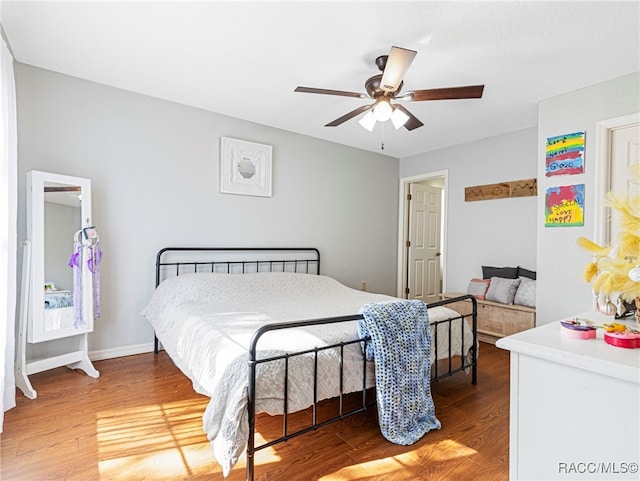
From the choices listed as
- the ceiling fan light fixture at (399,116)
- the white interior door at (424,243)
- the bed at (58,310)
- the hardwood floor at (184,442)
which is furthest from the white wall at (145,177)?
the ceiling fan light fixture at (399,116)

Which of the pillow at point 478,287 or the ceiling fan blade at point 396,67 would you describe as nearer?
the ceiling fan blade at point 396,67

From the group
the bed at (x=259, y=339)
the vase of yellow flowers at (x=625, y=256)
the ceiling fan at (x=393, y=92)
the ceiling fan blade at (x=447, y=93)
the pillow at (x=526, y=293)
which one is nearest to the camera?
the vase of yellow flowers at (x=625, y=256)

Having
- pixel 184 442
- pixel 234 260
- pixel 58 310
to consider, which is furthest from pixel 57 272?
pixel 184 442

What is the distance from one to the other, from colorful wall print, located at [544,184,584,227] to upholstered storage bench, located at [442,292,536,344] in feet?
3.02

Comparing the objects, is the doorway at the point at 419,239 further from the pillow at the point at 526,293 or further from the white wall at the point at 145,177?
the pillow at the point at 526,293

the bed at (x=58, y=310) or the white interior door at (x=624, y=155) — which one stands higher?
the white interior door at (x=624, y=155)

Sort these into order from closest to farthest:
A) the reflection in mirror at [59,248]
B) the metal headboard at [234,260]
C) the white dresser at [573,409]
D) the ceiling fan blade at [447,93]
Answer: the white dresser at [573,409]
the ceiling fan blade at [447,93]
the reflection in mirror at [59,248]
the metal headboard at [234,260]

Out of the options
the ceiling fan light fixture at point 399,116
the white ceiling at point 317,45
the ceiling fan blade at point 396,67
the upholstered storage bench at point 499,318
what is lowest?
the upholstered storage bench at point 499,318

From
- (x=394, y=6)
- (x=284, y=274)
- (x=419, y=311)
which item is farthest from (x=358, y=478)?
(x=394, y=6)

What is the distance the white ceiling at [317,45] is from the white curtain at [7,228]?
483 millimetres

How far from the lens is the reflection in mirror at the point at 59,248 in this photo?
8.41 feet


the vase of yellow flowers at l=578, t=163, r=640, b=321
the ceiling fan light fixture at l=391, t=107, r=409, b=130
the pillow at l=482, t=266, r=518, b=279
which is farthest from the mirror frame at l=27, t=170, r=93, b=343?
the pillow at l=482, t=266, r=518, b=279

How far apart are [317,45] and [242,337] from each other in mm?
1894

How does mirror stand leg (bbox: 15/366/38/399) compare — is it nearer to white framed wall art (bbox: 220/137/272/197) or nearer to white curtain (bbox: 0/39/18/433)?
white curtain (bbox: 0/39/18/433)
